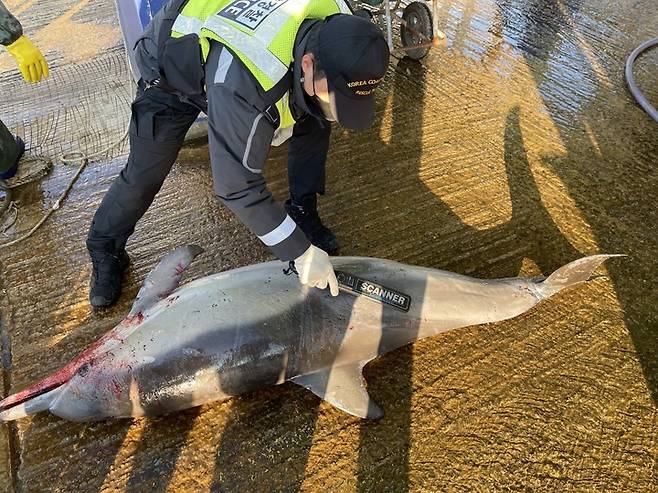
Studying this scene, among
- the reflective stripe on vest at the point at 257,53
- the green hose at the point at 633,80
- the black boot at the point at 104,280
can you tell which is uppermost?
the reflective stripe on vest at the point at 257,53

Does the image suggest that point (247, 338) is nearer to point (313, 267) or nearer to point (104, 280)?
point (313, 267)

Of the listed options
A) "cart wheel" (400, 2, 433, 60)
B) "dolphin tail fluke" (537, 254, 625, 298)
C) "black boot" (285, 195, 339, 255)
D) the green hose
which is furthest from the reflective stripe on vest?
the green hose

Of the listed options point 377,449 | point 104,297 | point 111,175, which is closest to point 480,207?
point 377,449

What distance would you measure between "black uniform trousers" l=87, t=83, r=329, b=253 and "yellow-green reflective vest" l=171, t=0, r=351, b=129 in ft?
1.84

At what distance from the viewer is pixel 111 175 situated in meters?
4.07

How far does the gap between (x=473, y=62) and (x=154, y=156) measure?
3.71m

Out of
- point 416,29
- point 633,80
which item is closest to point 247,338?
point 416,29

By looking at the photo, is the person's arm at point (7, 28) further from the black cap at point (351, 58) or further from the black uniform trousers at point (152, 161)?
the black cap at point (351, 58)

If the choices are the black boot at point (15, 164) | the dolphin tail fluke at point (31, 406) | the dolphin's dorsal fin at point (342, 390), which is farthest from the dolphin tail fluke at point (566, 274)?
the black boot at point (15, 164)

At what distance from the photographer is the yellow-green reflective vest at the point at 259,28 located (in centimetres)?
213

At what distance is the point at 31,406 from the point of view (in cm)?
253

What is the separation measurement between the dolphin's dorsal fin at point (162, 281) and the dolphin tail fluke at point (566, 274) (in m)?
2.11

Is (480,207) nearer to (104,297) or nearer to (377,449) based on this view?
(377,449)

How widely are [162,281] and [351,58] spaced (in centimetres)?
158
